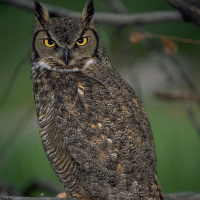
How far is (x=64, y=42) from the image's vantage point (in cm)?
186

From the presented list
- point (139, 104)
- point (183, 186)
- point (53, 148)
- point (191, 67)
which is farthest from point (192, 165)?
point (191, 67)

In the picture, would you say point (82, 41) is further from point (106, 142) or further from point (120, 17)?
point (106, 142)

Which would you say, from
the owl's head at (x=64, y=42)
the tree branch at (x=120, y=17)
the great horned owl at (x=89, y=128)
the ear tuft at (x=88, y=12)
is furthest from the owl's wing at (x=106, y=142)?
the tree branch at (x=120, y=17)

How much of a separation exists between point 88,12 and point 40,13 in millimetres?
220

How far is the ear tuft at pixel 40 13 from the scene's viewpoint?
1.90m

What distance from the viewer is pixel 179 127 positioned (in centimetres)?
357

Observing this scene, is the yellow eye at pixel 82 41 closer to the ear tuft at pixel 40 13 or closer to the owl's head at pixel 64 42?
the owl's head at pixel 64 42

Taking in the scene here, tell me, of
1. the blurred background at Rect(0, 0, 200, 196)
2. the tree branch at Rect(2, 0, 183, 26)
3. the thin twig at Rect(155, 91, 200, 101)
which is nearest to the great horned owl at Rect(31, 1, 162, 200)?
the tree branch at Rect(2, 0, 183, 26)

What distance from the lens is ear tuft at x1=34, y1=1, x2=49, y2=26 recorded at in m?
1.90

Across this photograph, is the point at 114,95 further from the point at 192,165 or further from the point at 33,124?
the point at 33,124

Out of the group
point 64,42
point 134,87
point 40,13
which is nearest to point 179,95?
point 134,87

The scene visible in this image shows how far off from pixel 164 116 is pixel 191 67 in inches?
68.8

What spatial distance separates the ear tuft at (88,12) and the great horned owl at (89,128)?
5cm

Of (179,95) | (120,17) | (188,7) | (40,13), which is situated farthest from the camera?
(179,95)
